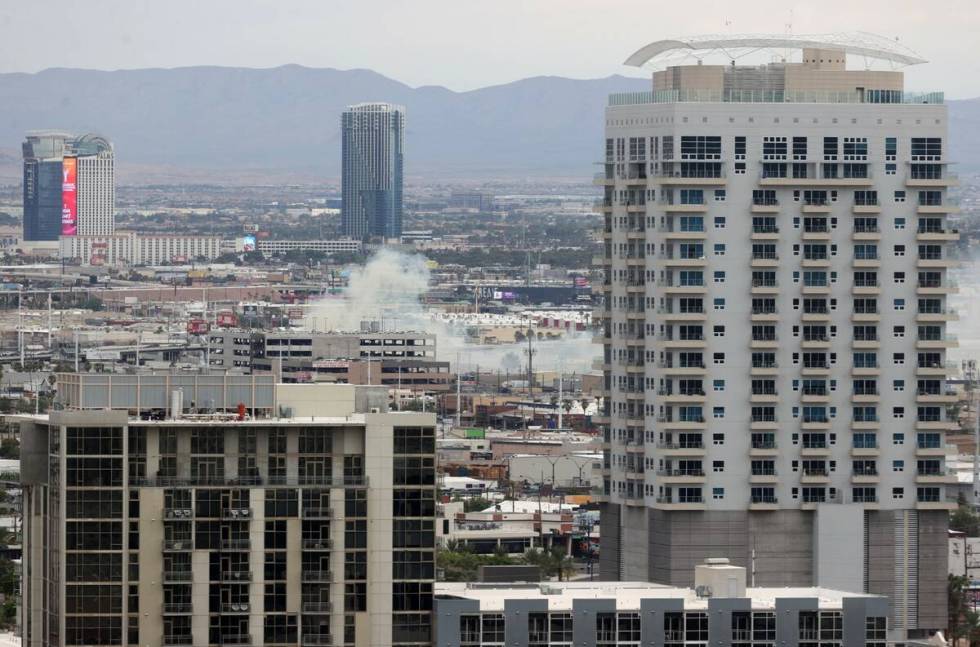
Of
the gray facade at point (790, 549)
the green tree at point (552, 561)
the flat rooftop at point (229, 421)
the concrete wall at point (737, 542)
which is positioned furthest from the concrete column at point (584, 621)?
the green tree at point (552, 561)

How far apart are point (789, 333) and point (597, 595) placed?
33.2m

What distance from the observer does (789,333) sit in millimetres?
119625

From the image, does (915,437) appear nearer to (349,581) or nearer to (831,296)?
(831,296)

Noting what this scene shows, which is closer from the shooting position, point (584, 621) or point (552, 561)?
point (584, 621)

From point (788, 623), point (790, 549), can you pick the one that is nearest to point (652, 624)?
point (788, 623)

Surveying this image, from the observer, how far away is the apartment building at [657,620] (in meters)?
84.4

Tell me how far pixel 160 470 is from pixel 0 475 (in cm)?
10986

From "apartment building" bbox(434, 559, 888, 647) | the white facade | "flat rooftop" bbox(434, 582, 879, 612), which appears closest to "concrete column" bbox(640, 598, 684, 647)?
"apartment building" bbox(434, 559, 888, 647)

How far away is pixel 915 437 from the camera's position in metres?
120

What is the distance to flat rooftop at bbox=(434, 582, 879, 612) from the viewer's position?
85625 mm

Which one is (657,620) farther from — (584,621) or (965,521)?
(965,521)

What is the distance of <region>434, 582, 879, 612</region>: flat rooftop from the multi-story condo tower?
27.2 meters

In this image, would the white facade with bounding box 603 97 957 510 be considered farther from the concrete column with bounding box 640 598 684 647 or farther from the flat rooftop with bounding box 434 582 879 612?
the concrete column with bounding box 640 598 684 647

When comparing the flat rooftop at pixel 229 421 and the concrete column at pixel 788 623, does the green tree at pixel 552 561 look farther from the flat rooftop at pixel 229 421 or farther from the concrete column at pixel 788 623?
the flat rooftop at pixel 229 421
